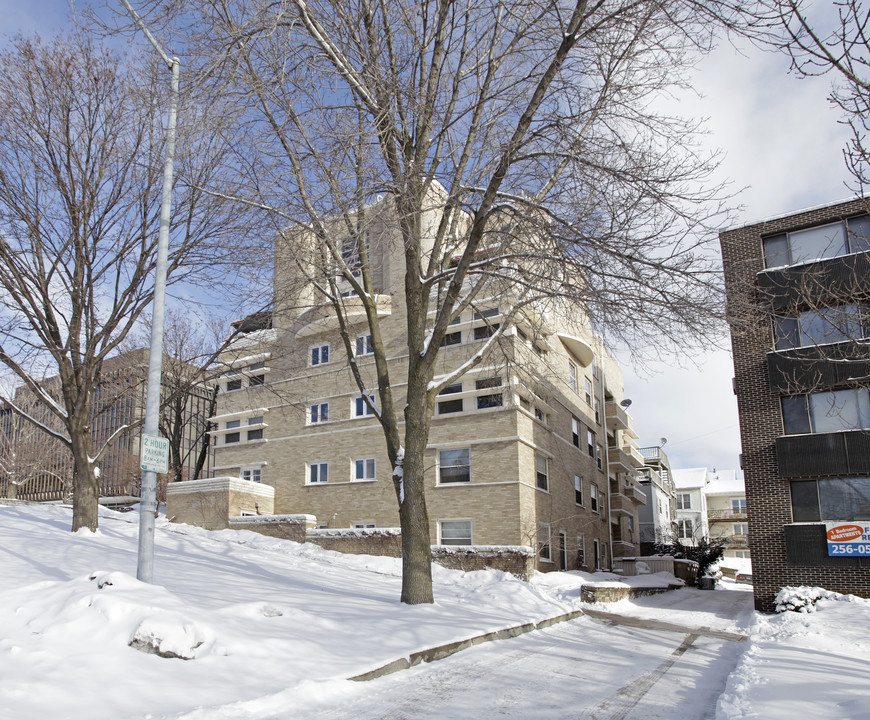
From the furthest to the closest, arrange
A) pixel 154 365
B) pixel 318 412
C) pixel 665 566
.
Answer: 1. pixel 665 566
2. pixel 318 412
3. pixel 154 365

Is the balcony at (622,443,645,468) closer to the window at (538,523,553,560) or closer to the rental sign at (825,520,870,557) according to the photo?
the window at (538,523,553,560)

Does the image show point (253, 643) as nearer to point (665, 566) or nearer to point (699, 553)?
point (665, 566)

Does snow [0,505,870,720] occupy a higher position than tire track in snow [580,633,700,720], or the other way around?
snow [0,505,870,720]

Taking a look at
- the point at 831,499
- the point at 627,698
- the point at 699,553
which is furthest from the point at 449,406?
the point at 699,553

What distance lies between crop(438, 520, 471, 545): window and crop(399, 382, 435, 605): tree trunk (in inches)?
643

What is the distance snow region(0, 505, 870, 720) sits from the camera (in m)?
5.79

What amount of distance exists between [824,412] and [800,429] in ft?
2.75

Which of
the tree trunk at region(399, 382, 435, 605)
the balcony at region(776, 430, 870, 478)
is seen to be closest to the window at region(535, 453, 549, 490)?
the balcony at region(776, 430, 870, 478)

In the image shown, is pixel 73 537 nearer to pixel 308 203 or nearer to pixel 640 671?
pixel 308 203

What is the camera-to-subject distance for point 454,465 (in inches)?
1117

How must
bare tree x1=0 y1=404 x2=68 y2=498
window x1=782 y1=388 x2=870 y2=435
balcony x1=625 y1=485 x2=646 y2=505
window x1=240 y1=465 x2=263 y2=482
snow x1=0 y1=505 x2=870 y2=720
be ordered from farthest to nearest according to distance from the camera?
bare tree x1=0 y1=404 x2=68 y2=498 < balcony x1=625 y1=485 x2=646 y2=505 < window x1=240 y1=465 x2=263 y2=482 < window x1=782 y1=388 x2=870 y2=435 < snow x1=0 y1=505 x2=870 y2=720

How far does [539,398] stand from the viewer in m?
29.6

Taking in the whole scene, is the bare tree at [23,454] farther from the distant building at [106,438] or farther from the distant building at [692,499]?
the distant building at [692,499]

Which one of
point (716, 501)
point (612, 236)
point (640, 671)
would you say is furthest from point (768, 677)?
point (716, 501)
